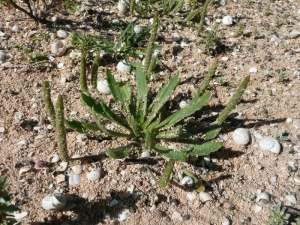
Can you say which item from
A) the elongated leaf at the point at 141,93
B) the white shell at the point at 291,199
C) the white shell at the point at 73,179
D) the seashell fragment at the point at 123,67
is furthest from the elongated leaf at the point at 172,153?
the seashell fragment at the point at 123,67

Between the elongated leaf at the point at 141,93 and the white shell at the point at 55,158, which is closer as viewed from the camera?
the white shell at the point at 55,158

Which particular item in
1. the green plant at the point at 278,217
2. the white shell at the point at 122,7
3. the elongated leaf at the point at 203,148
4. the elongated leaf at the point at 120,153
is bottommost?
the green plant at the point at 278,217

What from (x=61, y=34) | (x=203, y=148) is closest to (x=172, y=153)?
(x=203, y=148)

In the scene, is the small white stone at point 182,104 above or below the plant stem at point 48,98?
below

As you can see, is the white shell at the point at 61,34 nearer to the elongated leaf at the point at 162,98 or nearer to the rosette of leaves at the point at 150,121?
the rosette of leaves at the point at 150,121

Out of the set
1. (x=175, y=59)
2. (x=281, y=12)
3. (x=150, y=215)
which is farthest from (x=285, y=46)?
(x=150, y=215)

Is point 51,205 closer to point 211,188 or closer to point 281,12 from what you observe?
point 211,188

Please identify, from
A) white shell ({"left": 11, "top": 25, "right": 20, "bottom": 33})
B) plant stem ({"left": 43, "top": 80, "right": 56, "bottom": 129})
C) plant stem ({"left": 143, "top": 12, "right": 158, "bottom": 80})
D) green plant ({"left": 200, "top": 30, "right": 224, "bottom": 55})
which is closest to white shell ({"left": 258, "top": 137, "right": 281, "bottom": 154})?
plant stem ({"left": 143, "top": 12, "right": 158, "bottom": 80})
